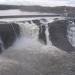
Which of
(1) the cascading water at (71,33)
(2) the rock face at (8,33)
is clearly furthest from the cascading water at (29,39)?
(1) the cascading water at (71,33)

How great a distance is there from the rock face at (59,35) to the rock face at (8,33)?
0.40 meters

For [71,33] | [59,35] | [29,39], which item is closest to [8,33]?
[29,39]

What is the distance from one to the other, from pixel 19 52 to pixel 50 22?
1.69 ft

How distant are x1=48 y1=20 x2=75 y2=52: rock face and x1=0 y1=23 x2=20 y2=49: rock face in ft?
1.33

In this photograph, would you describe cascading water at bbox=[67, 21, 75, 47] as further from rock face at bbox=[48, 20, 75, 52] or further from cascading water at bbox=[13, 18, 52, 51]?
cascading water at bbox=[13, 18, 52, 51]

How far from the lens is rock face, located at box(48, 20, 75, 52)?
309 centimetres

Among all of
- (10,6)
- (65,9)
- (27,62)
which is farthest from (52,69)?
(10,6)

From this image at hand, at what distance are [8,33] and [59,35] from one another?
61 cm

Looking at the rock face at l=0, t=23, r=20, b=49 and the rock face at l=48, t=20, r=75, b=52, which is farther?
the rock face at l=48, t=20, r=75, b=52

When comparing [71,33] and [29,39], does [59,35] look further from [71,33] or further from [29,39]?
[29,39]

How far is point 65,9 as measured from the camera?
11.1ft

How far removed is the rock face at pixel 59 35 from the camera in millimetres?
3092

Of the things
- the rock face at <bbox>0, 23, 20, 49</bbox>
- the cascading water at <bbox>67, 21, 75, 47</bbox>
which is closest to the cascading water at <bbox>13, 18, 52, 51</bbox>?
the rock face at <bbox>0, 23, 20, 49</bbox>

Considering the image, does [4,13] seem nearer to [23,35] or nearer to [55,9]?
[23,35]
